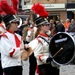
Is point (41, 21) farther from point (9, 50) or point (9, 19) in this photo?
point (9, 50)

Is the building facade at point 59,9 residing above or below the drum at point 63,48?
below

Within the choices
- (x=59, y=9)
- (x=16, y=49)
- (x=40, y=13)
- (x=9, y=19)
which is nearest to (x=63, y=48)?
(x=16, y=49)

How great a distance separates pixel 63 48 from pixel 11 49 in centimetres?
93

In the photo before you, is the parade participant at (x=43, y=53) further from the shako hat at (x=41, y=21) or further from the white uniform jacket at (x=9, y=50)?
the white uniform jacket at (x=9, y=50)

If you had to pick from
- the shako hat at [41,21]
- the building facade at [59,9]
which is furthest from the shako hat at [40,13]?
the building facade at [59,9]

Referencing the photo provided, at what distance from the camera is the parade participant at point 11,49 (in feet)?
19.8

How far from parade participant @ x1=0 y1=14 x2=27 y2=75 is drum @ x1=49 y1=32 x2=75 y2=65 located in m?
0.59

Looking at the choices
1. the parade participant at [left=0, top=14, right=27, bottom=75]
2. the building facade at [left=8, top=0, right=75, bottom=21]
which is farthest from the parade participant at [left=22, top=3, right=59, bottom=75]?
the building facade at [left=8, top=0, right=75, bottom=21]

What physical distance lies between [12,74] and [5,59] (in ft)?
0.92

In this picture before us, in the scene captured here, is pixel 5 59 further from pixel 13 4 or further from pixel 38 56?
pixel 13 4

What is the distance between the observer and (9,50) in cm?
601

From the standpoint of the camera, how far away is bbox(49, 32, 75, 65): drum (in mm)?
5387

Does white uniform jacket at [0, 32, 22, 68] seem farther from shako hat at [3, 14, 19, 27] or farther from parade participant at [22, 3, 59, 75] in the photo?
parade participant at [22, 3, 59, 75]

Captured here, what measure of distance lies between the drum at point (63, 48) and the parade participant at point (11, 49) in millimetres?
594
